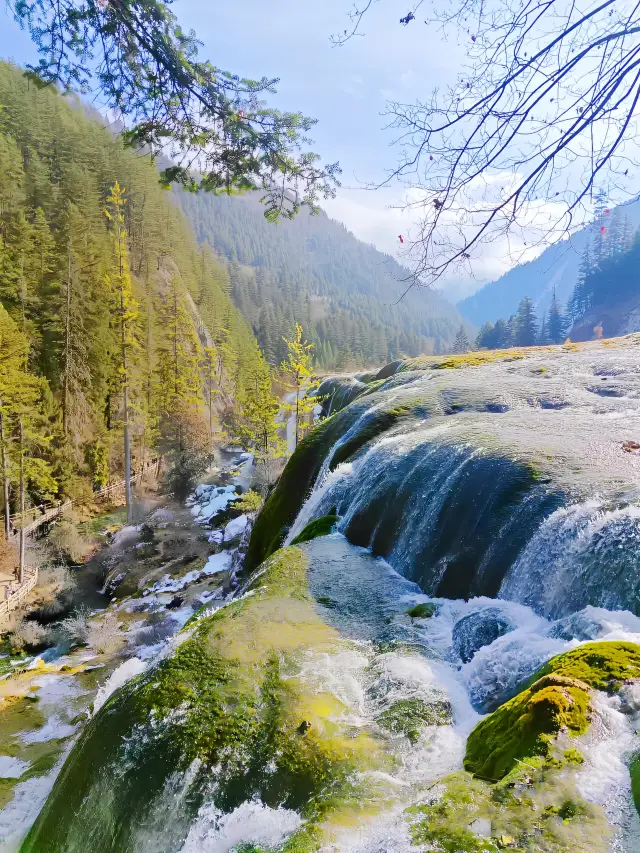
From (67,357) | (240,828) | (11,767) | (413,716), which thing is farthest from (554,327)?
(240,828)

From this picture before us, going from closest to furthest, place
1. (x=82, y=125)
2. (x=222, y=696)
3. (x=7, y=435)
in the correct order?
1. (x=222, y=696)
2. (x=7, y=435)
3. (x=82, y=125)

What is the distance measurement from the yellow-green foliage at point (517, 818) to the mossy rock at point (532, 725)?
0.60 ft

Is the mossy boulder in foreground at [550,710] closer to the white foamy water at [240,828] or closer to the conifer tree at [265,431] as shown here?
the white foamy water at [240,828]

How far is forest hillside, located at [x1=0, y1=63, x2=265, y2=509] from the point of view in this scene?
22.9 meters

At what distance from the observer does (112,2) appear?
471 centimetres

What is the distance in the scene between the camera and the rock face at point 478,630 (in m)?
5.34

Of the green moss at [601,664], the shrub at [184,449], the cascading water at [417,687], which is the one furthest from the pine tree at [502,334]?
the green moss at [601,664]

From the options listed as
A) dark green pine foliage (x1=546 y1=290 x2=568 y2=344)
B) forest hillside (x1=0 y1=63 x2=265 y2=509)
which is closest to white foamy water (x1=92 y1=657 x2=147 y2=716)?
forest hillside (x1=0 y1=63 x2=265 y2=509)

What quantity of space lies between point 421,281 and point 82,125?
67039mm

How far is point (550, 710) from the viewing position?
3.23m

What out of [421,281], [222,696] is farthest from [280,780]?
[421,281]

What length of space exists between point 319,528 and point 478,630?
199 inches

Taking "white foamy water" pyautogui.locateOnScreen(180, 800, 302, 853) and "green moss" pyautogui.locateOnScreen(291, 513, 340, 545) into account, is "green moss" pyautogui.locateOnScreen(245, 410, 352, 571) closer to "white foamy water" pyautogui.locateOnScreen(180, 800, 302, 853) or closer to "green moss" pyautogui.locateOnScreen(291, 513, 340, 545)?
"green moss" pyautogui.locateOnScreen(291, 513, 340, 545)

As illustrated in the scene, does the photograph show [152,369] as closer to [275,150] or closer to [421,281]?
[275,150]
